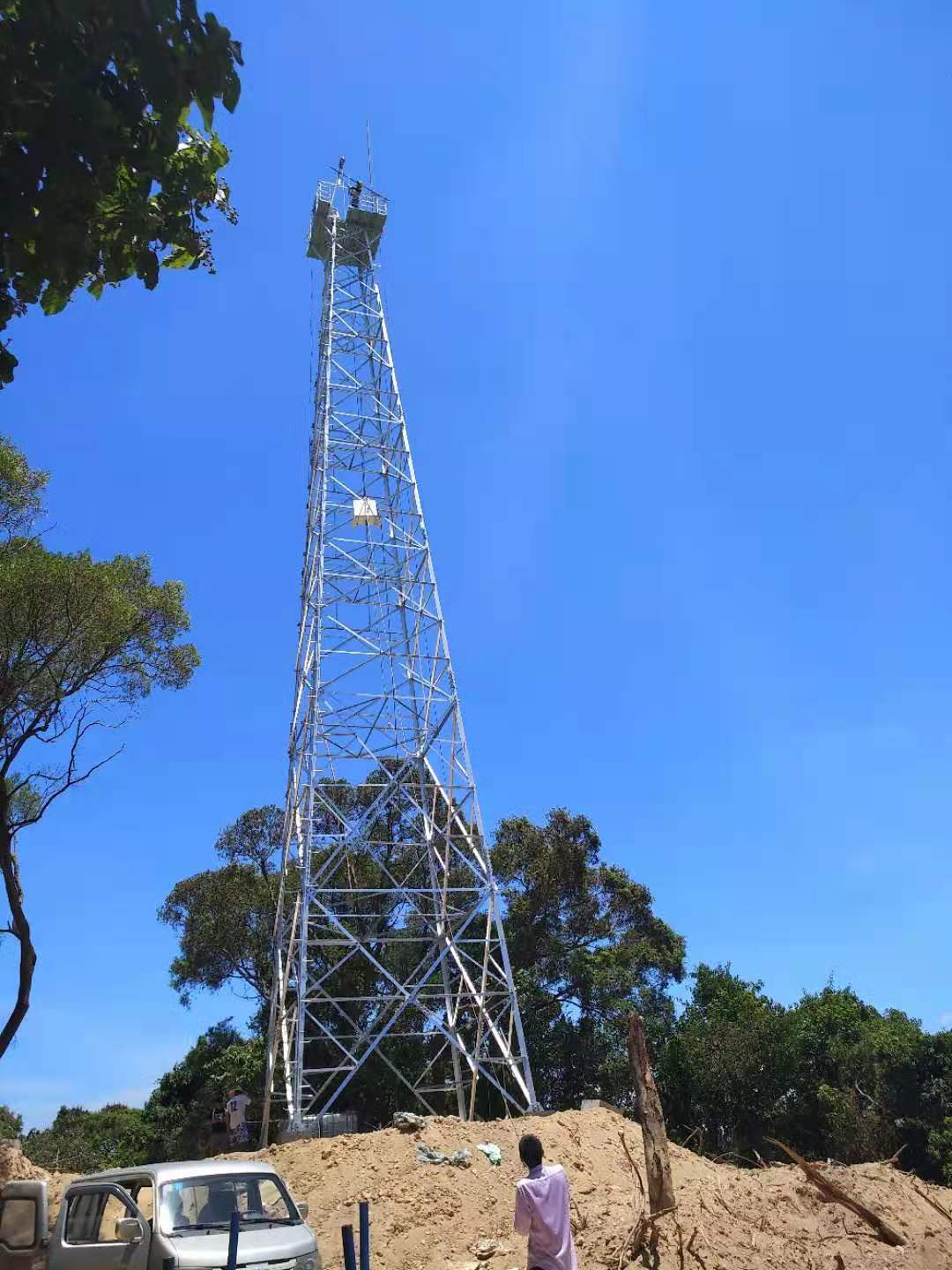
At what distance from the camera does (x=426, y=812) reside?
20.3 meters

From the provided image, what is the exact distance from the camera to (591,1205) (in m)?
11.8

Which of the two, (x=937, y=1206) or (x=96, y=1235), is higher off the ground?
(x=96, y=1235)

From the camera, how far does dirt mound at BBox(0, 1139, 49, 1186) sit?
15.5m

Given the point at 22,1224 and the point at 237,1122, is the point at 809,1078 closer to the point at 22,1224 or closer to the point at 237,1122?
the point at 237,1122

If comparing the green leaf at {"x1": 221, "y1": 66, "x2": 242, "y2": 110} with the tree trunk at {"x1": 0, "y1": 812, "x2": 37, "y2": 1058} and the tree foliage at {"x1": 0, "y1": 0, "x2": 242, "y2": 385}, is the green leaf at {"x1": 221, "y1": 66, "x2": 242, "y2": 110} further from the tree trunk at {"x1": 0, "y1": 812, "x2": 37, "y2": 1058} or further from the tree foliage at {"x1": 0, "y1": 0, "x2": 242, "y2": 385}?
the tree trunk at {"x1": 0, "y1": 812, "x2": 37, "y2": 1058}

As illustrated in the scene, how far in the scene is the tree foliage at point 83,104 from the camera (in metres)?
5.40

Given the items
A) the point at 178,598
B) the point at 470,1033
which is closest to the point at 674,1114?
the point at 470,1033

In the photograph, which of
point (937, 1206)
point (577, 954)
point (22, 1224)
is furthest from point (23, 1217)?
point (577, 954)

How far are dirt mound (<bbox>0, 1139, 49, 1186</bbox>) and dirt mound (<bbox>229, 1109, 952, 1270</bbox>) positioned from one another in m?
4.24

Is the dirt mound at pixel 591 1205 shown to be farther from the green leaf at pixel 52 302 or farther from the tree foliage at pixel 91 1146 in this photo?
the tree foliage at pixel 91 1146

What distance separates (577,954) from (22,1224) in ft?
79.7

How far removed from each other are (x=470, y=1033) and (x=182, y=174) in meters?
22.3

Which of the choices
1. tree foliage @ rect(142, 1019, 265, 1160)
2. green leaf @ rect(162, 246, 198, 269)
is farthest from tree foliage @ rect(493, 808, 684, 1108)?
green leaf @ rect(162, 246, 198, 269)

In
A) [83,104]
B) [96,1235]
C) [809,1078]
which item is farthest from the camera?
[809,1078]
